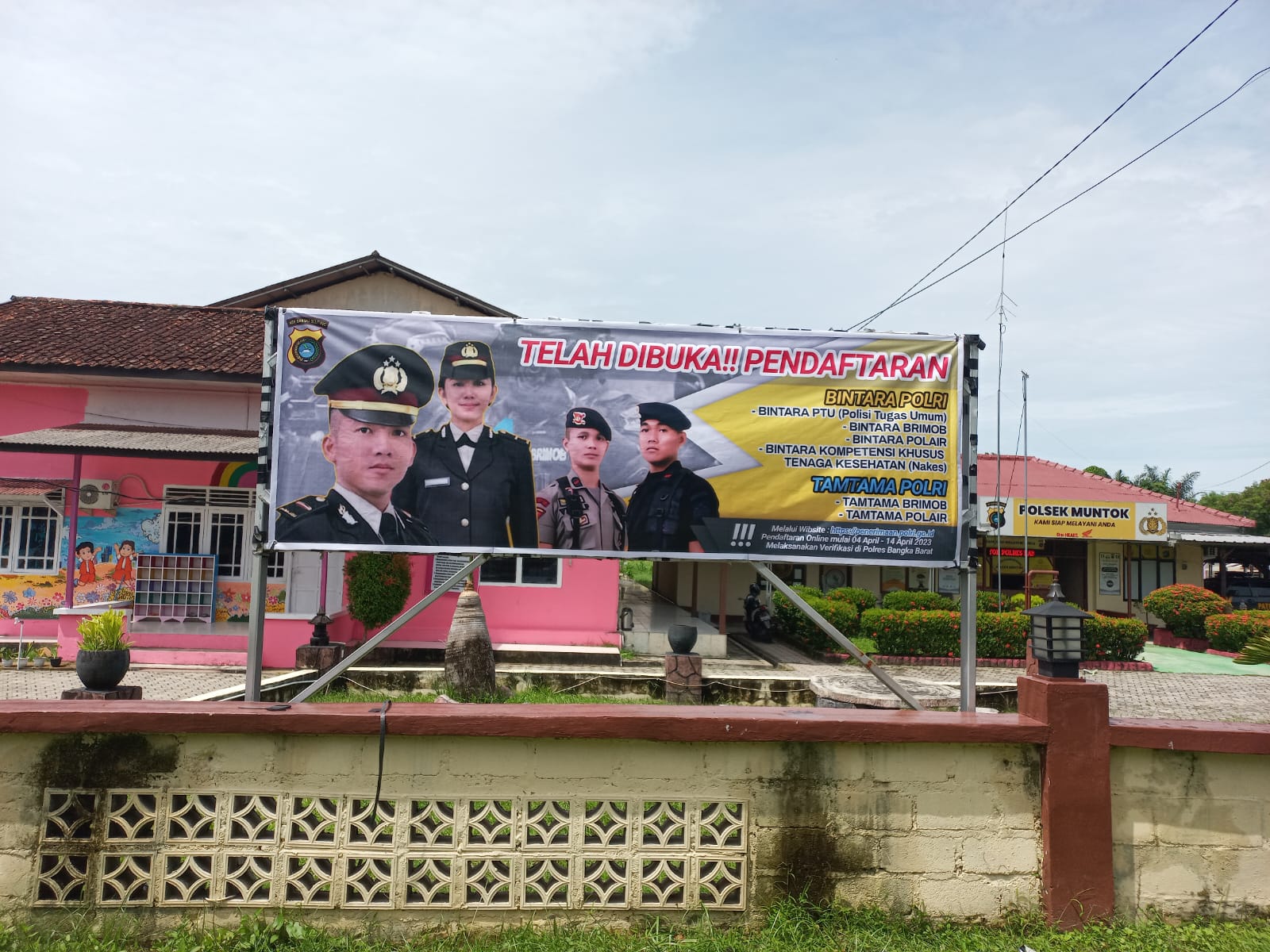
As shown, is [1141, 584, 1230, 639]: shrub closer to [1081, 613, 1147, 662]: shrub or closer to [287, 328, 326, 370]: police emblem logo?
[1081, 613, 1147, 662]: shrub

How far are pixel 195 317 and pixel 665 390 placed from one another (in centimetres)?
1428

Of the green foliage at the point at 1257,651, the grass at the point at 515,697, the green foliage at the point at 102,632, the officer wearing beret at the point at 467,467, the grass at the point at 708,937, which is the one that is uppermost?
the officer wearing beret at the point at 467,467

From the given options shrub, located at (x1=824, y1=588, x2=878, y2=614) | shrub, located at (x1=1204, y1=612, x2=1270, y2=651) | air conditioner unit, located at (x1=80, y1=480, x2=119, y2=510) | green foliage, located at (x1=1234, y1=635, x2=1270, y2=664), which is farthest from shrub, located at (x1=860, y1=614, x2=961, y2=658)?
air conditioner unit, located at (x1=80, y1=480, x2=119, y2=510)

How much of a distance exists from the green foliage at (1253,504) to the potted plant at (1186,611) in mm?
30503

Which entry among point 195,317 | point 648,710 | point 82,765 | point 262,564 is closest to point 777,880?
point 648,710

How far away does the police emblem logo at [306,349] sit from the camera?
Result: 600 centimetres

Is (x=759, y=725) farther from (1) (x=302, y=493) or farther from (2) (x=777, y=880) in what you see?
(1) (x=302, y=493)

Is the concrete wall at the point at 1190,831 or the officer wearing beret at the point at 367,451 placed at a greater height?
the officer wearing beret at the point at 367,451

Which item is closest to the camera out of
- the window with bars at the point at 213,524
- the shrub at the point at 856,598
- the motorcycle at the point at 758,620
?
the window with bars at the point at 213,524

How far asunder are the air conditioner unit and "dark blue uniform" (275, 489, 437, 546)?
9.95 metres

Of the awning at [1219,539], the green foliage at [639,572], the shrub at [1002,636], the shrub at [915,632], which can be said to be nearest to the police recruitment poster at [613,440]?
the shrub at [915,632]

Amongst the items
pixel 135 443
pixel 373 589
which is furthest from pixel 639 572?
pixel 135 443

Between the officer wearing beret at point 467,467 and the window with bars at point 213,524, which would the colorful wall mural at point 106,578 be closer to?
the window with bars at point 213,524

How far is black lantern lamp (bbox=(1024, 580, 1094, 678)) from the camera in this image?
4.46 metres
